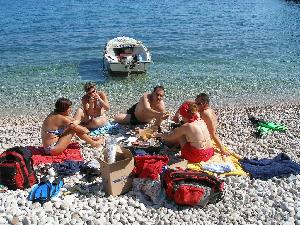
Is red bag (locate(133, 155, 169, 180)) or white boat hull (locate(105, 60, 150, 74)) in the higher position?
red bag (locate(133, 155, 169, 180))

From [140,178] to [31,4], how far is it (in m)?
46.7

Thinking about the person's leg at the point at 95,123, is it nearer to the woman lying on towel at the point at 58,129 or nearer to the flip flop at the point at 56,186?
the woman lying on towel at the point at 58,129

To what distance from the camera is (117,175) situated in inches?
307

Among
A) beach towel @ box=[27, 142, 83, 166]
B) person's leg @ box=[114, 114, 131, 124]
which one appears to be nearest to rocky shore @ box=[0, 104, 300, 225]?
beach towel @ box=[27, 142, 83, 166]

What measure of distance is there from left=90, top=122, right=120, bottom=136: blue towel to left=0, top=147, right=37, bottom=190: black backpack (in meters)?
3.41

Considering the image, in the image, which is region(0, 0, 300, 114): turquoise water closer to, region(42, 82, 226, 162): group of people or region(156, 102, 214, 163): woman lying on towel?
region(42, 82, 226, 162): group of people

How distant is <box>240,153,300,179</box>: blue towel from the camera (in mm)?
8828

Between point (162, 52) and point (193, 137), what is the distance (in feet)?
52.3

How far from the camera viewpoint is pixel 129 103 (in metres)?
16.2

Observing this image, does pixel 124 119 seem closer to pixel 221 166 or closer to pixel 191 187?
pixel 221 166

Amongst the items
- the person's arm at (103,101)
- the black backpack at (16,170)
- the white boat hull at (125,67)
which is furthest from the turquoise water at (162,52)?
the black backpack at (16,170)

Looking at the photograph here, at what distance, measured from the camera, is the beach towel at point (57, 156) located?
9.45 metres

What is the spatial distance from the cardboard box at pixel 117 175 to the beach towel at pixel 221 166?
64.0 inches

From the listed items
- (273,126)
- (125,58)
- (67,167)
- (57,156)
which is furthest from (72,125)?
(125,58)
